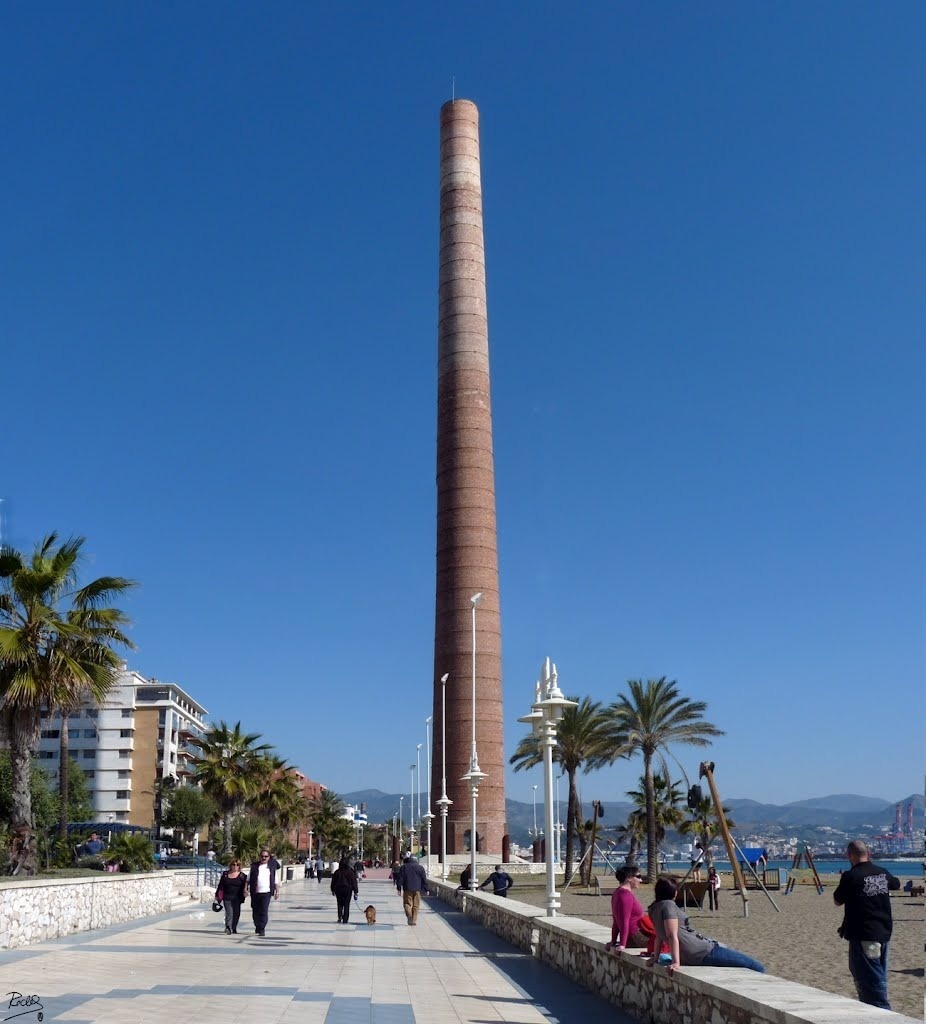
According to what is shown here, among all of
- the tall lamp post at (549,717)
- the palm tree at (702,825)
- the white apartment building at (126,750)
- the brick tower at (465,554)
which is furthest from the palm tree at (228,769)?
the white apartment building at (126,750)

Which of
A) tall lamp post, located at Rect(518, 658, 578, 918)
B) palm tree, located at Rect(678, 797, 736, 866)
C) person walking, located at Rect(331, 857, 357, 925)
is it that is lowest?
palm tree, located at Rect(678, 797, 736, 866)

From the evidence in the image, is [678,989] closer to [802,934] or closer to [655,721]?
[802,934]

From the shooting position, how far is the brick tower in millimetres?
57938

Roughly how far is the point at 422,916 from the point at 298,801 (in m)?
52.3

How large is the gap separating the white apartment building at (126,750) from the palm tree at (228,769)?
4727cm

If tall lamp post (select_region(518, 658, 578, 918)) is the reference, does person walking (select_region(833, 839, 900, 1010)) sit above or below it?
below

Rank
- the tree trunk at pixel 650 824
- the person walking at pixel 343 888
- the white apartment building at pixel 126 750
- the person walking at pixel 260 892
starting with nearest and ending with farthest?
the person walking at pixel 260 892, the person walking at pixel 343 888, the tree trunk at pixel 650 824, the white apartment building at pixel 126 750

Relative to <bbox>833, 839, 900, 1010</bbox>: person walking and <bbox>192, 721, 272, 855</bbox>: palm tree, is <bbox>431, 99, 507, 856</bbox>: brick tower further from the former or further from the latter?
<bbox>833, 839, 900, 1010</bbox>: person walking

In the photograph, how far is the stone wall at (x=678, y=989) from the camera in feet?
20.0

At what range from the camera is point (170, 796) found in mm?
88250

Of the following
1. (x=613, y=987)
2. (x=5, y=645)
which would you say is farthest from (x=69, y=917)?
(x=613, y=987)

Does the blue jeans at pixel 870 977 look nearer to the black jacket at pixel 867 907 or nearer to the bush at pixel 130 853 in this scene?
the black jacket at pixel 867 907

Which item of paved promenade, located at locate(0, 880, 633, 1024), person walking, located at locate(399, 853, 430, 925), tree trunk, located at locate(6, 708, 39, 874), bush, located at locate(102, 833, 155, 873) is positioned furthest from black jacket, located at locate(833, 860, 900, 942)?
bush, located at locate(102, 833, 155, 873)

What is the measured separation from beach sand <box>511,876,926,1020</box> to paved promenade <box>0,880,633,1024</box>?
286 centimetres
